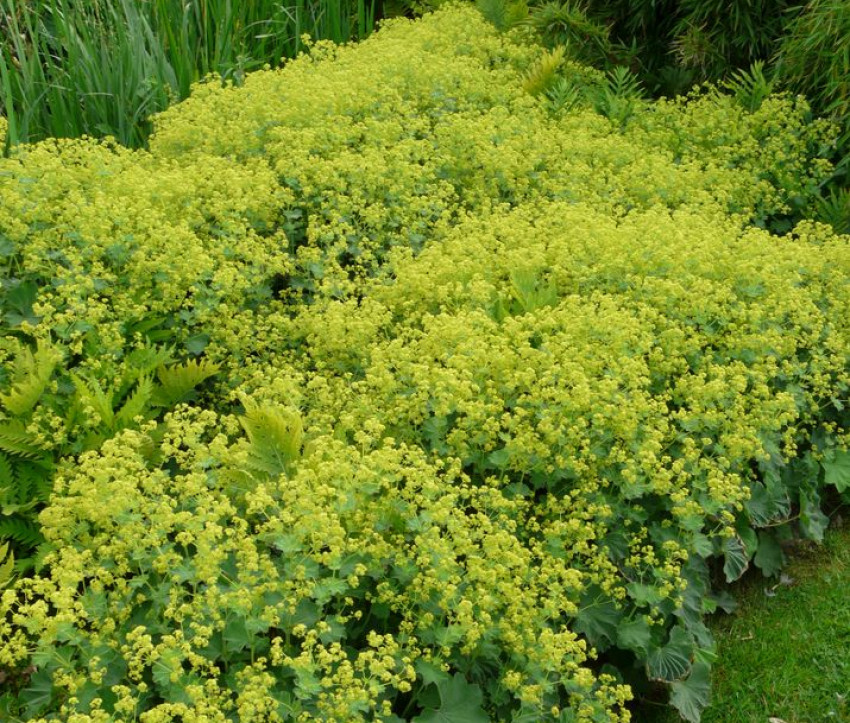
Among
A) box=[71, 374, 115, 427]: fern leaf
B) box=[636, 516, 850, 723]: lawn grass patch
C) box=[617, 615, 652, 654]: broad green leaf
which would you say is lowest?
box=[636, 516, 850, 723]: lawn grass patch

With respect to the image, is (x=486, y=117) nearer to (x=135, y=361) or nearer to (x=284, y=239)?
(x=284, y=239)

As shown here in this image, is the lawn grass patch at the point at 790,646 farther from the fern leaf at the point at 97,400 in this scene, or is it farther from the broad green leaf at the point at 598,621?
the fern leaf at the point at 97,400

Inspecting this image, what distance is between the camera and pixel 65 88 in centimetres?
605

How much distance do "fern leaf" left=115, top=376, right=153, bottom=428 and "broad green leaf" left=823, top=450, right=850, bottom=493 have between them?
312 centimetres

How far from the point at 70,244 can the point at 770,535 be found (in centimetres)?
346

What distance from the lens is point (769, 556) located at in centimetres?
445

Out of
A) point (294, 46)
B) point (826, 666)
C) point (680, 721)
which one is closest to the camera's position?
point (680, 721)

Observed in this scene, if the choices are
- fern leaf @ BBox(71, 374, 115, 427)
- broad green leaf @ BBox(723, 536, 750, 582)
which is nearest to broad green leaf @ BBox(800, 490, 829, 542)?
broad green leaf @ BBox(723, 536, 750, 582)

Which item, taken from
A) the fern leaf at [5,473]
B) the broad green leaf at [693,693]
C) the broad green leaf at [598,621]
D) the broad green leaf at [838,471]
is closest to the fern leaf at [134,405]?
the fern leaf at [5,473]

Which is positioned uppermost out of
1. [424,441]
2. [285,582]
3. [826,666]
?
[285,582]

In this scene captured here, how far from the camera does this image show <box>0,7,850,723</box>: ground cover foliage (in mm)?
2885

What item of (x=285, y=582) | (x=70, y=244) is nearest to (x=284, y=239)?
(x=70, y=244)

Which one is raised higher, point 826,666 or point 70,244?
point 70,244

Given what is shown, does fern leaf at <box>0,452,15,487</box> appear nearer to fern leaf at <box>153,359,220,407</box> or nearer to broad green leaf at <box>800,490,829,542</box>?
fern leaf at <box>153,359,220,407</box>
